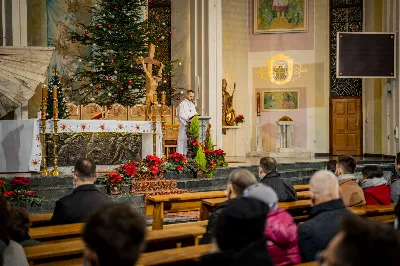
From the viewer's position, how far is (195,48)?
15898 mm

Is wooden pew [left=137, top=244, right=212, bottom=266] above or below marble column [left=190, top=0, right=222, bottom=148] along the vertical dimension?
below

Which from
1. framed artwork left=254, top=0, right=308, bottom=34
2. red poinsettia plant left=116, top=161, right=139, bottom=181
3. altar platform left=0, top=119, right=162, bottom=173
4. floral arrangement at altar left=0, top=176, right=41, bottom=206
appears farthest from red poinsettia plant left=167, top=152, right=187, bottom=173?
framed artwork left=254, top=0, right=308, bottom=34

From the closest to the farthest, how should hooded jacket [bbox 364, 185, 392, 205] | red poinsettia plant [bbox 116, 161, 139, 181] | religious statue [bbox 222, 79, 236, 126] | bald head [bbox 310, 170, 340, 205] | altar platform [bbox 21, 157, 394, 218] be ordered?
bald head [bbox 310, 170, 340, 205], hooded jacket [bbox 364, 185, 392, 205], altar platform [bbox 21, 157, 394, 218], red poinsettia plant [bbox 116, 161, 139, 181], religious statue [bbox 222, 79, 236, 126]

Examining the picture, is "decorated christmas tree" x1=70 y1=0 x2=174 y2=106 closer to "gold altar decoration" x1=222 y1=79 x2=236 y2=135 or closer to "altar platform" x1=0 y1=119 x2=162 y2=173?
"altar platform" x1=0 y1=119 x2=162 y2=173

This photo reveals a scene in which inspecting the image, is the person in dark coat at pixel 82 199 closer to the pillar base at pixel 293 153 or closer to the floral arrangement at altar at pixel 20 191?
the floral arrangement at altar at pixel 20 191

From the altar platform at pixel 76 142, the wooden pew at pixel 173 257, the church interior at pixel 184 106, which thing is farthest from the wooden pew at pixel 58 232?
the altar platform at pixel 76 142

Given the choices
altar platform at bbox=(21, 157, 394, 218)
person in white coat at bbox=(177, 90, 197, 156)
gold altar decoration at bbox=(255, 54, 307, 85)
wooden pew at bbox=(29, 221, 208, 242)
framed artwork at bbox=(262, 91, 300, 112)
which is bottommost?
altar platform at bbox=(21, 157, 394, 218)

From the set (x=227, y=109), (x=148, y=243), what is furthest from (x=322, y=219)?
(x=227, y=109)

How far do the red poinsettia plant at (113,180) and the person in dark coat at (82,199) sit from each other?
4.30 m

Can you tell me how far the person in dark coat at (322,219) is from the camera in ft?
12.3

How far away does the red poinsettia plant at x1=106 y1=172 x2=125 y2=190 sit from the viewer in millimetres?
9102

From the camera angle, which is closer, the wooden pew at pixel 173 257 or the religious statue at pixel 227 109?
the wooden pew at pixel 173 257

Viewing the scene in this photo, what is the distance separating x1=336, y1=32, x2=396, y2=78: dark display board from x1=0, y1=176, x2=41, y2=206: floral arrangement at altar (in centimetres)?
976

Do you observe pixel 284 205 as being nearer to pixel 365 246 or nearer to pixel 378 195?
pixel 378 195
